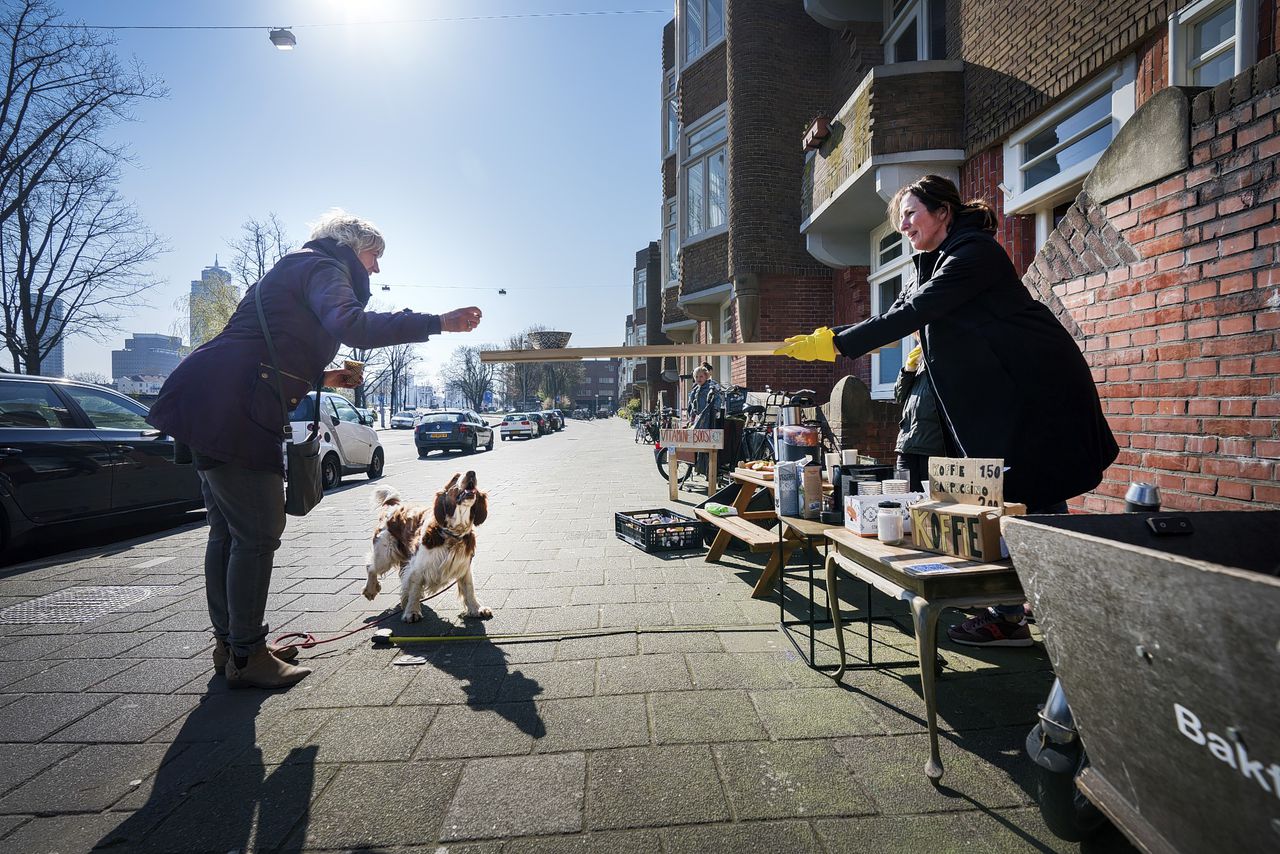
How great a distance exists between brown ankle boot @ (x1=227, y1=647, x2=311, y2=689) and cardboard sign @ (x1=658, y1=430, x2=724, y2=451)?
5724 millimetres

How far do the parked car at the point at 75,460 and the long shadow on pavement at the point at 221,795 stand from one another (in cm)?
325

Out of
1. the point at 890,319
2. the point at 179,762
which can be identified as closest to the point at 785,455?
the point at 890,319

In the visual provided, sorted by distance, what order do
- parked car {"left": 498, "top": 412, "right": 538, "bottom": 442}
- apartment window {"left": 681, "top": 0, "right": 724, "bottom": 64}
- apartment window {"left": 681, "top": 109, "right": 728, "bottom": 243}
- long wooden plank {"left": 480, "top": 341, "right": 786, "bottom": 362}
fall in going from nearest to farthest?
long wooden plank {"left": 480, "top": 341, "right": 786, "bottom": 362} → apartment window {"left": 681, "top": 109, "right": 728, "bottom": 243} → apartment window {"left": 681, "top": 0, "right": 724, "bottom": 64} → parked car {"left": 498, "top": 412, "right": 538, "bottom": 442}

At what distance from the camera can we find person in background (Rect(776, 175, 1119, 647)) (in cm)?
231

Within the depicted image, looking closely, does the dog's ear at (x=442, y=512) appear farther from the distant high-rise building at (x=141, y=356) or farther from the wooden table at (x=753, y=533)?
the distant high-rise building at (x=141, y=356)

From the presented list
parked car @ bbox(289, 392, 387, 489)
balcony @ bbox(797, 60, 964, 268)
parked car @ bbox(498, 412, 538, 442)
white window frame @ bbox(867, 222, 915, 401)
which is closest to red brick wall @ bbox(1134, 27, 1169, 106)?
balcony @ bbox(797, 60, 964, 268)

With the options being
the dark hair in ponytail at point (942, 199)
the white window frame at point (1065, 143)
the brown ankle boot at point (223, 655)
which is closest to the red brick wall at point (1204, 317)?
the dark hair in ponytail at point (942, 199)

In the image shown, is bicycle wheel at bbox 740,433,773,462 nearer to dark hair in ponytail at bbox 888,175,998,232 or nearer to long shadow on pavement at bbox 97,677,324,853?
dark hair in ponytail at bbox 888,175,998,232

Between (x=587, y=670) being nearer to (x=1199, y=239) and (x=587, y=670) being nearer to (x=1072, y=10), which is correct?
(x=1199, y=239)

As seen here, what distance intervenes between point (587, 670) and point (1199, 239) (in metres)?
3.59

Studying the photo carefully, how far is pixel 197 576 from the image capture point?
477cm

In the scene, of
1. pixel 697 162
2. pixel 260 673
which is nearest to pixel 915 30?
pixel 697 162

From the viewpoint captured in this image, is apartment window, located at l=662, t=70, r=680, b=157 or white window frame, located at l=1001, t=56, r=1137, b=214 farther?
apartment window, located at l=662, t=70, r=680, b=157

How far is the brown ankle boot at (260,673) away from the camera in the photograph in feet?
9.07
